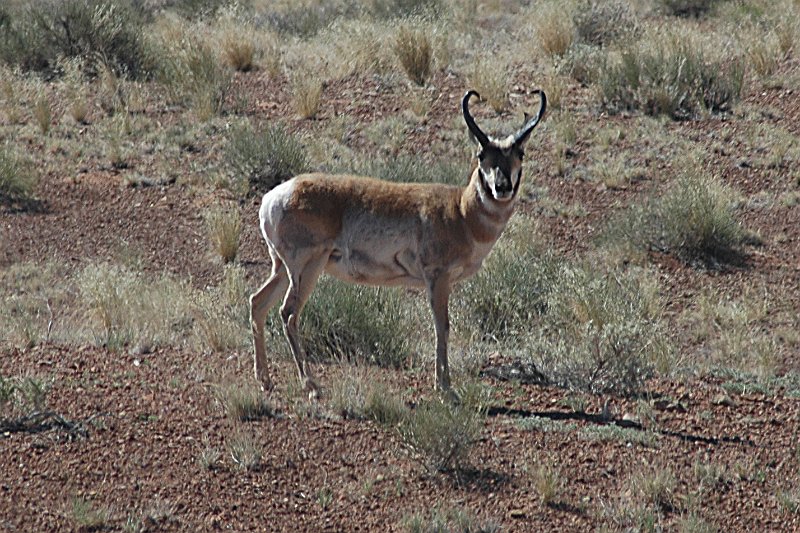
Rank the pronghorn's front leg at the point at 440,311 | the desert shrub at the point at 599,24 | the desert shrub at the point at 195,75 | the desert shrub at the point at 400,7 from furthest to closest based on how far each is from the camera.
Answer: the desert shrub at the point at 400,7 → the desert shrub at the point at 599,24 → the desert shrub at the point at 195,75 → the pronghorn's front leg at the point at 440,311

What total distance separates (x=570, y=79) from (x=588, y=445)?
12.8m

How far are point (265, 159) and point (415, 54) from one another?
4.26 metres

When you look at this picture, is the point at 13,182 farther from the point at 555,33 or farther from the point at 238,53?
the point at 555,33

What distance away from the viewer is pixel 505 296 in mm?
13797

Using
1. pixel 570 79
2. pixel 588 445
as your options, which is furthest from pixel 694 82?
pixel 588 445

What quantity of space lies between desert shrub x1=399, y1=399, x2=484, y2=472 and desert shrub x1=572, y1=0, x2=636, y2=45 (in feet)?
50.3

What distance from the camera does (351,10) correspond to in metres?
30.2

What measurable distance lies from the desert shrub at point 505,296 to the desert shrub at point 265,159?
3960 millimetres

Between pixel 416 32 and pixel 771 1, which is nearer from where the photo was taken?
pixel 416 32

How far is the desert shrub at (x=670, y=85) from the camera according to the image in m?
19.5

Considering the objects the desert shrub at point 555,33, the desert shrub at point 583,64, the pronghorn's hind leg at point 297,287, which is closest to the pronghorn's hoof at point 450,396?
the pronghorn's hind leg at point 297,287

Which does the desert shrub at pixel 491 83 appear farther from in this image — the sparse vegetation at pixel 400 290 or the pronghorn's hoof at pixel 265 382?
the pronghorn's hoof at pixel 265 382

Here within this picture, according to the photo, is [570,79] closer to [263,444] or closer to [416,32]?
[416,32]

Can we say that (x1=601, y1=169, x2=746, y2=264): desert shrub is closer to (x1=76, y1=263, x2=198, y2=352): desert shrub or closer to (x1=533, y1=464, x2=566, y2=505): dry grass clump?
(x1=76, y1=263, x2=198, y2=352): desert shrub
